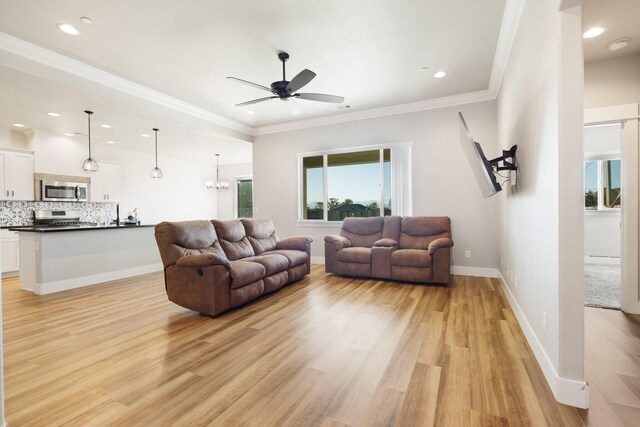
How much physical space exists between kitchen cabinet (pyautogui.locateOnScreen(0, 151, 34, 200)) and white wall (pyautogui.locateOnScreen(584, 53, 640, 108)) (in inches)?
353

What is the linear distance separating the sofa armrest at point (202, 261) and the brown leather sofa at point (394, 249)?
2148 millimetres

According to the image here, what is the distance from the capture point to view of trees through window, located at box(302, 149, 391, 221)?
562 centimetres

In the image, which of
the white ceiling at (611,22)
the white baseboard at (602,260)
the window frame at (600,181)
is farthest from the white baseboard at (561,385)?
the window frame at (600,181)

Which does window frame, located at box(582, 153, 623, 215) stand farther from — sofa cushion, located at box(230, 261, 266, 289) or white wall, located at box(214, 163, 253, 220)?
white wall, located at box(214, 163, 253, 220)

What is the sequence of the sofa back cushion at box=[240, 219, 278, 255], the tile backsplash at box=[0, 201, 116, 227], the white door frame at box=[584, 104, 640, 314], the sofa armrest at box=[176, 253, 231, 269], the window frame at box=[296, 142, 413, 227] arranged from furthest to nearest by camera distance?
the tile backsplash at box=[0, 201, 116, 227] < the window frame at box=[296, 142, 413, 227] < the sofa back cushion at box=[240, 219, 278, 255] < the sofa armrest at box=[176, 253, 231, 269] < the white door frame at box=[584, 104, 640, 314]

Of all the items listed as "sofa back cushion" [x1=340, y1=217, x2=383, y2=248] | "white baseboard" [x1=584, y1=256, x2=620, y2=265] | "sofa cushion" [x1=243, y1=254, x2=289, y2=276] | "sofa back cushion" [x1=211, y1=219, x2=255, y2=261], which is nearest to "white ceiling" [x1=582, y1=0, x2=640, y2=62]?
"sofa back cushion" [x1=340, y1=217, x2=383, y2=248]

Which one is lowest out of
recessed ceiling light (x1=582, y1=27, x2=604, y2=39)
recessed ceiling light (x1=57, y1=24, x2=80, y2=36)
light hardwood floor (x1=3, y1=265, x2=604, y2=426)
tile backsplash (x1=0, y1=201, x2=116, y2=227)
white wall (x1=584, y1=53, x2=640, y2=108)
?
light hardwood floor (x1=3, y1=265, x2=604, y2=426)

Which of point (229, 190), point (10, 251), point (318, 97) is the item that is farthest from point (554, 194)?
point (229, 190)

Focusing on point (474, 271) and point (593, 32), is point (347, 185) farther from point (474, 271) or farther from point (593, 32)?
point (593, 32)

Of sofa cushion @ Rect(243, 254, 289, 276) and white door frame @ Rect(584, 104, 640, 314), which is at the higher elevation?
white door frame @ Rect(584, 104, 640, 314)

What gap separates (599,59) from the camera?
3.15 m

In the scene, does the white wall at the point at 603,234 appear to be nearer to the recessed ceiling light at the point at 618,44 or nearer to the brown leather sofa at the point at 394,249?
the brown leather sofa at the point at 394,249

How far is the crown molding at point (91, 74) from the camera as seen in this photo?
10.2 feet

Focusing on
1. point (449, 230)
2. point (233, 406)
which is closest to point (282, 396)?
point (233, 406)
